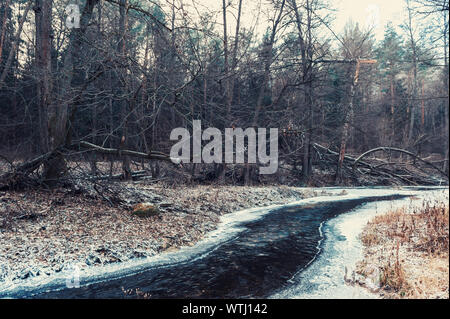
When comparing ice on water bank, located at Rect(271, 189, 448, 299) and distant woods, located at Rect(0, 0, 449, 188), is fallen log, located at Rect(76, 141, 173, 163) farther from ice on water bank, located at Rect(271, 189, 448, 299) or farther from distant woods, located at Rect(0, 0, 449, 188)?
ice on water bank, located at Rect(271, 189, 448, 299)

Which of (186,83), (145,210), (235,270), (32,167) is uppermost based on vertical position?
(186,83)

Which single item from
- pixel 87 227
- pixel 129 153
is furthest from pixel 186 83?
pixel 87 227

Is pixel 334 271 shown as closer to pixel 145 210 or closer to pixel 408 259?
pixel 408 259

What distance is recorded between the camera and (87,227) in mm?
8156

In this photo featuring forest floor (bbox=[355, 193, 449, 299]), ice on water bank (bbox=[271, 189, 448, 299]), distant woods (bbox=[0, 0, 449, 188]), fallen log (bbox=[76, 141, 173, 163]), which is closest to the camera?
forest floor (bbox=[355, 193, 449, 299])

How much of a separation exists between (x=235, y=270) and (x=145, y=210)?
4.03 meters

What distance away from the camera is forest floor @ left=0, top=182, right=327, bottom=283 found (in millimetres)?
6594

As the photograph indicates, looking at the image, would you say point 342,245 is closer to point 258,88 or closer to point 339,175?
point 258,88

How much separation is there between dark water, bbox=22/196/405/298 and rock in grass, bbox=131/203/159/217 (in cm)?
255

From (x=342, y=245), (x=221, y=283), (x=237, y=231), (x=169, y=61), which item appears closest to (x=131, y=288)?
(x=221, y=283)

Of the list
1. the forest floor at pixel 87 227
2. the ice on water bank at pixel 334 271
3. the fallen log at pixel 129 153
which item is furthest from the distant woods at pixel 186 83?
the ice on water bank at pixel 334 271

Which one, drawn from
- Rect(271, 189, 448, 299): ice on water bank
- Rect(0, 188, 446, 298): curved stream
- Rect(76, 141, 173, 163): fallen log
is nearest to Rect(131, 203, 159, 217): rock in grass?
Rect(76, 141, 173, 163): fallen log

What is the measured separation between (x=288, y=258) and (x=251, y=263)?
950mm

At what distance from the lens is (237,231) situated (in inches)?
393
